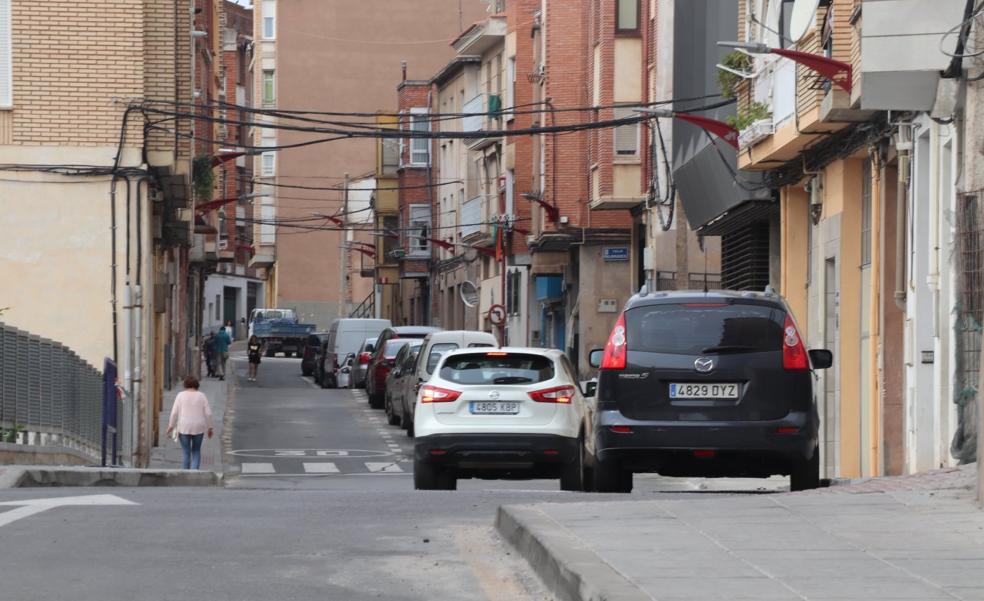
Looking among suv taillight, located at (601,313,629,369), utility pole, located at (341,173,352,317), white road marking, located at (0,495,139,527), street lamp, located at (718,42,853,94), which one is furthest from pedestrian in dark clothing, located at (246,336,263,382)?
white road marking, located at (0,495,139,527)

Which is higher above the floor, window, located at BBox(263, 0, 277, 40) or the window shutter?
window, located at BBox(263, 0, 277, 40)

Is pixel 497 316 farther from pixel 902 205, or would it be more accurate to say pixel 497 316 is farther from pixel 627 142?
pixel 902 205

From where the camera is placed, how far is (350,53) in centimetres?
10081

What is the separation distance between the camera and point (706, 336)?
15.6m

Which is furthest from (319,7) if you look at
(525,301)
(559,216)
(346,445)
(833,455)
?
(833,455)

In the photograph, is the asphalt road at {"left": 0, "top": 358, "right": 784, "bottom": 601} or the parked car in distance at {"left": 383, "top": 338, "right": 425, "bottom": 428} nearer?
the asphalt road at {"left": 0, "top": 358, "right": 784, "bottom": 601}

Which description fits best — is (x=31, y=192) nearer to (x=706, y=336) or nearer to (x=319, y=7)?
(x=706, y=336)

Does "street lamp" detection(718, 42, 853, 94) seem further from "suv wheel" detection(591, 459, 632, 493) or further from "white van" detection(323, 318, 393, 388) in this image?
"white van" detection(323, 318, 393, 388)

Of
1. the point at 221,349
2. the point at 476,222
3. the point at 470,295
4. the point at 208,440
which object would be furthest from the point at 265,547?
the point at 476,222

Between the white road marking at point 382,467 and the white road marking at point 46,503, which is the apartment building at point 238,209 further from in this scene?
the white road marking at point 46,503

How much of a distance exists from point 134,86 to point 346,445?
775cm

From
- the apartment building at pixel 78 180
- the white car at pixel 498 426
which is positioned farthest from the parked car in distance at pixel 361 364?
the white car at pixel 498 426

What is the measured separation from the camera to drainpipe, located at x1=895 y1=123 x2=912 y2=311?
20.1m

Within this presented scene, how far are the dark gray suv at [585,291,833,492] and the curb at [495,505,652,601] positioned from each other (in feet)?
13.6
